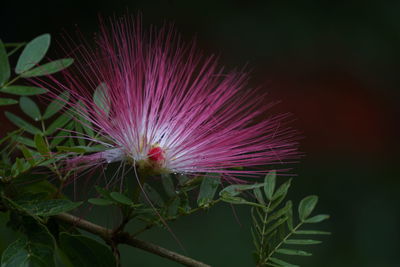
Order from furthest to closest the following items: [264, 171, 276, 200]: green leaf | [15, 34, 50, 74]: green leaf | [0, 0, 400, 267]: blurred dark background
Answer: [0, 0, 400, 267]: blurred dark background < [15, 34, 50, 74]: green leaf < [264, 171, 276, 200]: green leaf

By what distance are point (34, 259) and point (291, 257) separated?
196 cm

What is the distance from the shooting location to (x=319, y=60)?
3.91 metres

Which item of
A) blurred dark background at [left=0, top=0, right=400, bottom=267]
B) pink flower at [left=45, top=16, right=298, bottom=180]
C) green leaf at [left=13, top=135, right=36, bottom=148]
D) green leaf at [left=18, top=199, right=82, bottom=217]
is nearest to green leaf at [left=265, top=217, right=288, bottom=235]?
pink flower at [left=45, top=16, right=298, bottom=180]

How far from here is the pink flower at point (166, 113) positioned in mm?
1066

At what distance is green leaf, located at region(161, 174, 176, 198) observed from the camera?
1.10m

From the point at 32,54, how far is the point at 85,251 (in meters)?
0.51

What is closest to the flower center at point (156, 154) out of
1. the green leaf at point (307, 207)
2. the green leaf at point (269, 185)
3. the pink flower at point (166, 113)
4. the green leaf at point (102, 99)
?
the pink flower at point (166, 113)

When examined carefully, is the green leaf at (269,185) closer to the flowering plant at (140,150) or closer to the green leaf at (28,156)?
the flowering plant at (140,150)

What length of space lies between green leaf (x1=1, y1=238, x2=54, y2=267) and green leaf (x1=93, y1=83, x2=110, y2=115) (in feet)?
0.84

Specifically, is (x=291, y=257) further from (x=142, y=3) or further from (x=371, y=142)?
(x=142, y=3)

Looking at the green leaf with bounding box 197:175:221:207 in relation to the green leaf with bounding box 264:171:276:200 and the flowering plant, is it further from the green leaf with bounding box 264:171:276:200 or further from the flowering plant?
the green leaf with bounding box 264:171:276:200

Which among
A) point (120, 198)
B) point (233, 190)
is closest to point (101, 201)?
point (120, 198)

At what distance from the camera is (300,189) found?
321cm

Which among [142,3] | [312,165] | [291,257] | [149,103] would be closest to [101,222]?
[291,257]
